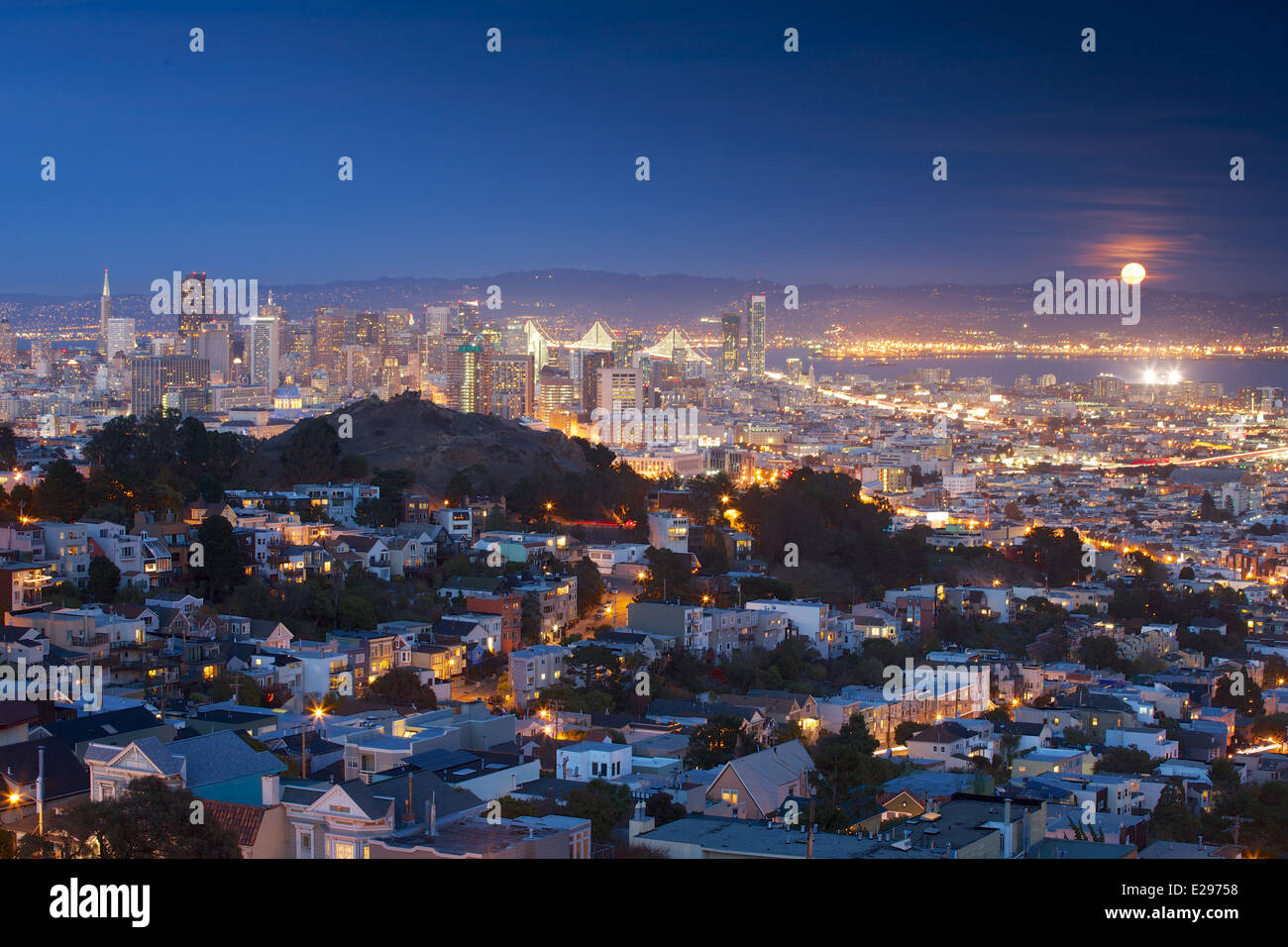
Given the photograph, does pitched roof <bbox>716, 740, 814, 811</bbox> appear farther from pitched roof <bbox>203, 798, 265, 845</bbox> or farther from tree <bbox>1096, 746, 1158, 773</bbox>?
pitched roof <bbox>203, 798, 265, 845</bbox>

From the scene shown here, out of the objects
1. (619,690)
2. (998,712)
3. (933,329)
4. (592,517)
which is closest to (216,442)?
(592,517)

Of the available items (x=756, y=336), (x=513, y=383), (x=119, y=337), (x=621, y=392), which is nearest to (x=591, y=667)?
(x=119, y=337)

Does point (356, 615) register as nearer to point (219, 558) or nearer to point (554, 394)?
point (219, 558)

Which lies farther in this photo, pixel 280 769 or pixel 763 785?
pixel 763 785
